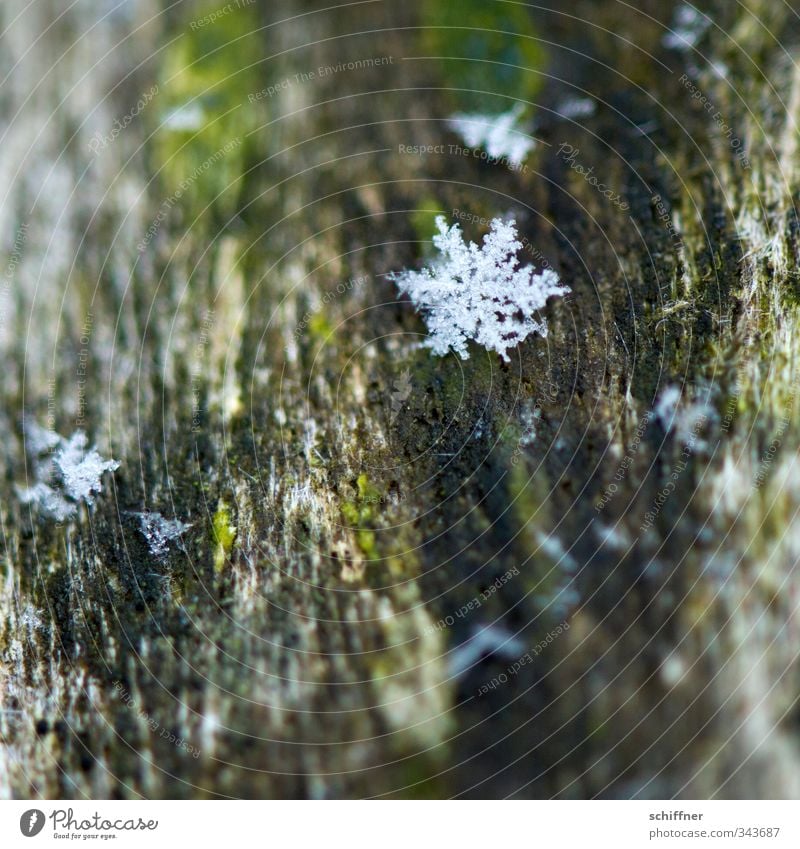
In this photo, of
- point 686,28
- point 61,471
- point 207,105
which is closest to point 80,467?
point 61,471

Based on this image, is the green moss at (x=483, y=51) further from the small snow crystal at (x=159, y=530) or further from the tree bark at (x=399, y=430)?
the small snow crystal at (x=159, y=530)

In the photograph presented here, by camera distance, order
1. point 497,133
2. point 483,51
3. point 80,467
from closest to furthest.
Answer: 1. point 80,467
2. point 497,133
3. point 483,51

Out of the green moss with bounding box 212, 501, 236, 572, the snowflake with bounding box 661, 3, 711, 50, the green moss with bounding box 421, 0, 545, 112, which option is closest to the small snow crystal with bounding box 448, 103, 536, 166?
the green moss with bounding box 421, 0, 545, 112

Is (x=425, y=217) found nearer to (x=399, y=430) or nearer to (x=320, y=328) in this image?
(x=320, y=328)

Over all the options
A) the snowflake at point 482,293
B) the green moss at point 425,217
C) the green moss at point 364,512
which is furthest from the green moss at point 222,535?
the green moss at point 425,217

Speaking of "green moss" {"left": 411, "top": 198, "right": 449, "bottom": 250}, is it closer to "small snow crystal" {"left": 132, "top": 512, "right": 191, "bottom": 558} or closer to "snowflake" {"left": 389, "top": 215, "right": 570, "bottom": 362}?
"snowflake" {"left": 389, "top": 215, "right": 570, "bottom": 362}
